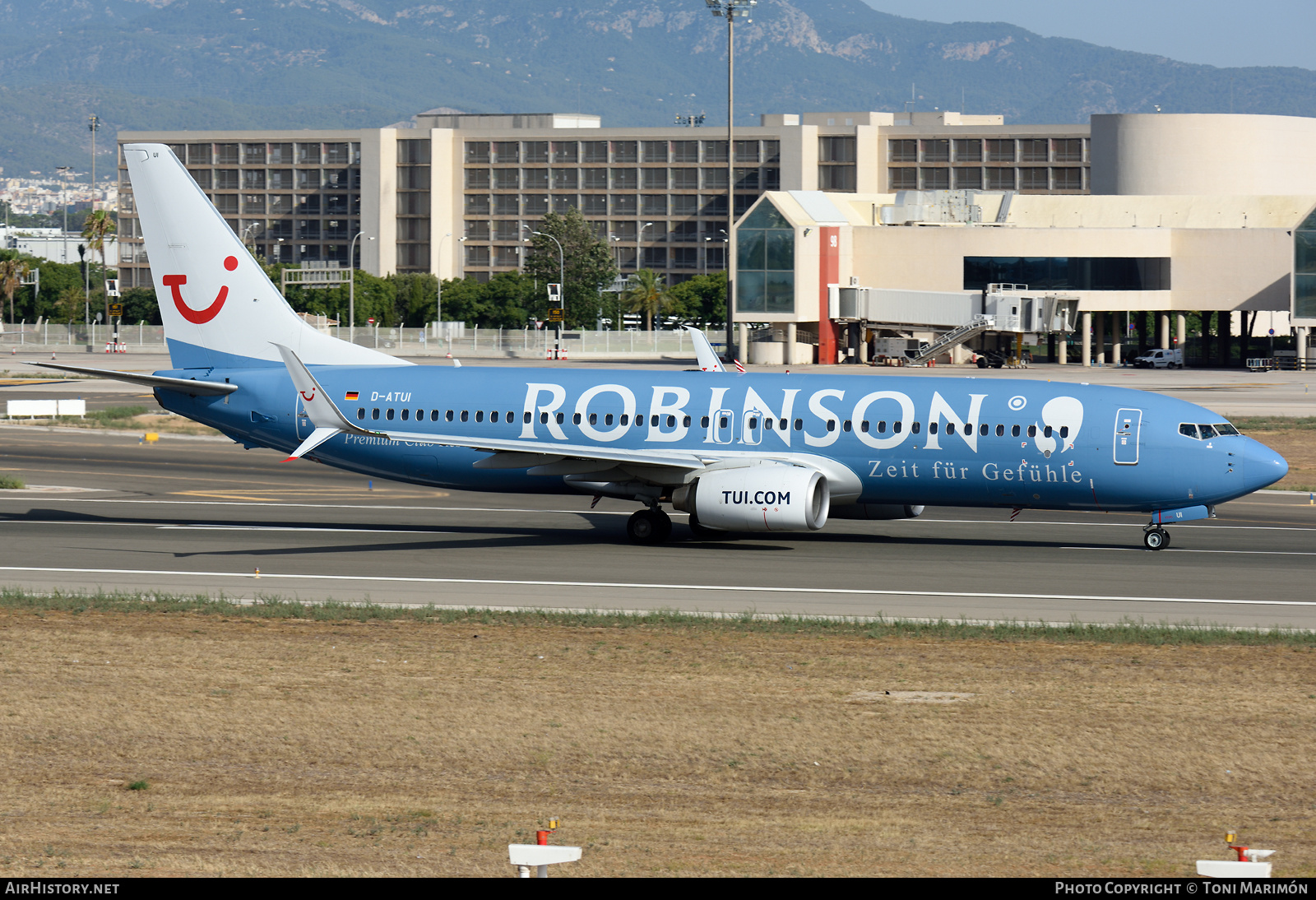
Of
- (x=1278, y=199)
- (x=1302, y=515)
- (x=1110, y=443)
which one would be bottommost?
(x=1302, y=515)

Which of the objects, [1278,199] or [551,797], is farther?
[1278,199]

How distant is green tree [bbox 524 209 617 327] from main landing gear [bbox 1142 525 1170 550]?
142 meters

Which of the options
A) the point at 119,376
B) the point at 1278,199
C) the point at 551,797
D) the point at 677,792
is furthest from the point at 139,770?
the point at 1278,199

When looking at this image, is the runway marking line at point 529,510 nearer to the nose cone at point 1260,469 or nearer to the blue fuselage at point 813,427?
the blue fuselage at point 813,427

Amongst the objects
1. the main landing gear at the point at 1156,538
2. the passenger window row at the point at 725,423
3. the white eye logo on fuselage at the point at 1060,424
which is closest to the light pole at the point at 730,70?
the passenger window row at the point at 725,423

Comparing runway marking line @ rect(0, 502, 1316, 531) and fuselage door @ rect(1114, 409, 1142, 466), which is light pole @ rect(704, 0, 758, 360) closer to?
runway marking line @ rect(0, 502, 1316, 531)

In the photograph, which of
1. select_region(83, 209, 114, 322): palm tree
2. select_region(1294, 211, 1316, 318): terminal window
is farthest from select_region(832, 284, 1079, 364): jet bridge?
select_region(83, 209, 114, 322): palm tree

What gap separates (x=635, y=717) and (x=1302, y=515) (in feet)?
98.8

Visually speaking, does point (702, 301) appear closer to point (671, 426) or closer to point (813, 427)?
point (671, 426)

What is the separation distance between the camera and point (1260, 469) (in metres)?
32.8

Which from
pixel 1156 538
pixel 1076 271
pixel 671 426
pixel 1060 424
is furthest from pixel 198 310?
pixel 1076 271
